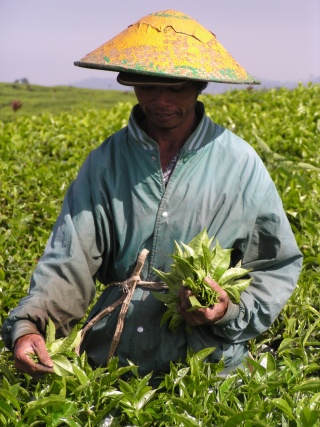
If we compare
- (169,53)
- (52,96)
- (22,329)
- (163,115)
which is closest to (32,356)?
(22,329)

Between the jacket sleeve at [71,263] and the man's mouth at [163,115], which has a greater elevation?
the man's mouth at [163,115]

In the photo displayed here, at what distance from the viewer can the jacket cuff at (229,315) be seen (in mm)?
2066

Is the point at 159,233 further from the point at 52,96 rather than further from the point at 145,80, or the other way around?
the point at 52,96

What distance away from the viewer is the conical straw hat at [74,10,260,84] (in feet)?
6.84

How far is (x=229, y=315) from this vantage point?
6.81ft

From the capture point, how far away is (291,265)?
7.47 feet

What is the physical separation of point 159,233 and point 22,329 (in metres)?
0.45

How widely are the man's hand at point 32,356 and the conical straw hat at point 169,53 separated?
0.73 m

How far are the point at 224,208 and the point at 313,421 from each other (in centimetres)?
63

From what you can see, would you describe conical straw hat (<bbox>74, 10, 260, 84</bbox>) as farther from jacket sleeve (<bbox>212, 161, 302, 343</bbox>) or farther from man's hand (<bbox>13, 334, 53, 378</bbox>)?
man's hand (<bbox>13, 334, 53, 378</bbox>)

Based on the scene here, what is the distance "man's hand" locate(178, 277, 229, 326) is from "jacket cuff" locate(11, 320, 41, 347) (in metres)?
0.38

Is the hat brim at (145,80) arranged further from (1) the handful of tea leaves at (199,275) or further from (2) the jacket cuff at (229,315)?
(2) the jacket cuff at (229,315)

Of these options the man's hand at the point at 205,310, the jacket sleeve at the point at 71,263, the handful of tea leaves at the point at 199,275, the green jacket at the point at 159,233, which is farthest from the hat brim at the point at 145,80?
the man's hand at the point at 205,310

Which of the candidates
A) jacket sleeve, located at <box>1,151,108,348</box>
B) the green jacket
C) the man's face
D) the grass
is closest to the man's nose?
the man's face
